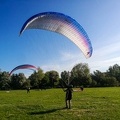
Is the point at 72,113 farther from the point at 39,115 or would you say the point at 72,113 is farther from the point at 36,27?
the point at 36,27

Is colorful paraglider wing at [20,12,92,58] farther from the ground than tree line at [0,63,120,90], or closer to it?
closer to it

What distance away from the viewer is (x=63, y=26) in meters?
17.6

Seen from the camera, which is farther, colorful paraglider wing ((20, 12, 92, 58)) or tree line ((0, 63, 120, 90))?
tree line ((0, 63, 120, 90))

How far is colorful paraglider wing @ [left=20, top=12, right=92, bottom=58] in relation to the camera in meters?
16.6

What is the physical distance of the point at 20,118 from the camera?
15.8m

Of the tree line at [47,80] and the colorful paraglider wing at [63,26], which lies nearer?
the colorful paraglider wing at [63,26]

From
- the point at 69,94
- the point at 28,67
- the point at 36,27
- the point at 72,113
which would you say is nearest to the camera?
the point at 72,113

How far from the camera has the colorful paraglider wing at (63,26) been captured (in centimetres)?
1662

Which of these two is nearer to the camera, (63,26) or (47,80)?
(63,26)

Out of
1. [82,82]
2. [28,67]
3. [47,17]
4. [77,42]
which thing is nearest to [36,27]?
[47,17]

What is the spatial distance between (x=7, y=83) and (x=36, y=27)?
109396mm

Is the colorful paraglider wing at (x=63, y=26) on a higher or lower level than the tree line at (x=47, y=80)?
lower

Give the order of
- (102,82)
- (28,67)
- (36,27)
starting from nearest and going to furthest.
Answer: (36,27), (28,67), (102,82)

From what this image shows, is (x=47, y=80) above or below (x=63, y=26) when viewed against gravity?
above
